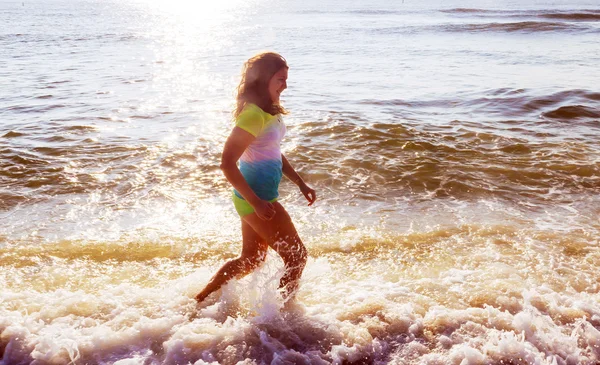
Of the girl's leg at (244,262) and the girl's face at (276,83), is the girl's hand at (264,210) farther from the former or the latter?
the girl's face at (276,83)

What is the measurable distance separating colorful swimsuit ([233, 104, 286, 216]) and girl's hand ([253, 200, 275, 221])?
0.29 m

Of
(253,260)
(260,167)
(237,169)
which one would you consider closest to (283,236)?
(253,260)

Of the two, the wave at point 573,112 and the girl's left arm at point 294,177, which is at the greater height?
the girl's left arm at point 294,177

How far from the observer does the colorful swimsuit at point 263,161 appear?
12.5 feet

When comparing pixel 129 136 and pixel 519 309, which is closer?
pixel 519 309

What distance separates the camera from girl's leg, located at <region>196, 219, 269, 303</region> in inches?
168

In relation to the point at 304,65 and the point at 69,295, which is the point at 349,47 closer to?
the point at 304,65

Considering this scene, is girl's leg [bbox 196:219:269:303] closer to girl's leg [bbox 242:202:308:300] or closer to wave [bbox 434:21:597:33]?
girl's leg [bbox 242:202:308:300]

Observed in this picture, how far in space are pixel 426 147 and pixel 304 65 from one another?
477 inches

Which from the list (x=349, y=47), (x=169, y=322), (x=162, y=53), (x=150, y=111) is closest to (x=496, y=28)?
(x=349, y=47)

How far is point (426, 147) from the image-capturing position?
30.5 feet

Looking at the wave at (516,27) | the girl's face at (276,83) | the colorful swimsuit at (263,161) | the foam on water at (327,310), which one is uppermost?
the girl's face at (276,83)

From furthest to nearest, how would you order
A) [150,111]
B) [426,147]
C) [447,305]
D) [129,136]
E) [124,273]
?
1. [150,111]
2. [129,136]
3. [426,147]
4. [124,273]
5. [447,305]

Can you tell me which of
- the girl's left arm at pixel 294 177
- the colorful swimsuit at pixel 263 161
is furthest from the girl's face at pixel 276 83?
the girl's left arm at pixel 294 177
